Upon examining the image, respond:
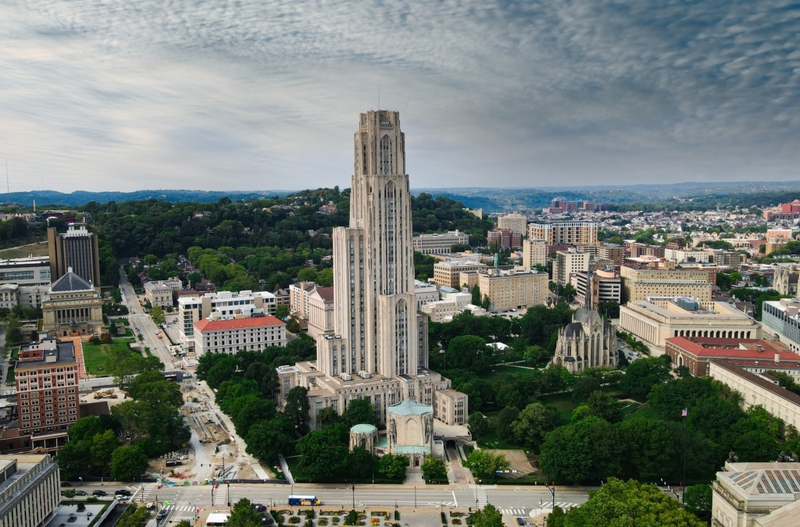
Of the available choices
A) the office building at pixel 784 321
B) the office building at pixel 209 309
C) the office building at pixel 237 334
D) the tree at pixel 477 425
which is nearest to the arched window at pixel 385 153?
the tree at pixel 477 425

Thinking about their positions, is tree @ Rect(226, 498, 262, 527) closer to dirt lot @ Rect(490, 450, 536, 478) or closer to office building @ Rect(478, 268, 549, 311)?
dirt lot @ Rect(490, 450, 536, 478)

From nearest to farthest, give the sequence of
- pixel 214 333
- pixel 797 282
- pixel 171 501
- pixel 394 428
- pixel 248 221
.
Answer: pixel 171 501 < pixel 394 428 < pixel 214 333 < pixel 797 282 < pixel 248 221

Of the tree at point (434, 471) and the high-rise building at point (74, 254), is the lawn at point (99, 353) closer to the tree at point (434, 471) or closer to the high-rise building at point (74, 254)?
the high-rise building at point (74, 254)

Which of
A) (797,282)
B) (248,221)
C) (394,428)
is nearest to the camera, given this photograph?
(394,428)

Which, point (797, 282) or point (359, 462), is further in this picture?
point (797, 282)

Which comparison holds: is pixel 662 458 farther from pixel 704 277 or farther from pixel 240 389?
pixel 704 277

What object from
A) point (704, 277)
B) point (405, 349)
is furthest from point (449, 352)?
point (704, 277)
